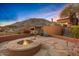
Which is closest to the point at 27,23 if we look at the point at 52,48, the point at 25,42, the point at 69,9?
the point at 25,42

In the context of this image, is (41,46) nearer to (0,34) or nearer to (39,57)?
(39,57)

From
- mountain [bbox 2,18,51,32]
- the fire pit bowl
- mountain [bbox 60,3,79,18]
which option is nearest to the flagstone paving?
the fire pit bowl

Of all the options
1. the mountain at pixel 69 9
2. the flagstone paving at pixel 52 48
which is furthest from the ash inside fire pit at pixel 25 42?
the mountain at pixel 69 9

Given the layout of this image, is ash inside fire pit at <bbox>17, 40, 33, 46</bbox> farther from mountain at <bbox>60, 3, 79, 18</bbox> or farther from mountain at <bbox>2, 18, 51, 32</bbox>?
mountain at <bbox>60, 3, 79, 18</bbox>

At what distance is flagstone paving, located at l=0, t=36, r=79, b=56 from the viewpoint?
5.86 ft

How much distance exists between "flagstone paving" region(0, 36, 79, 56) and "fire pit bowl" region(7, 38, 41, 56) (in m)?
0.05

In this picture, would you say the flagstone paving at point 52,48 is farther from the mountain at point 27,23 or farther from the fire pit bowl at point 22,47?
the mountain at point 27,23

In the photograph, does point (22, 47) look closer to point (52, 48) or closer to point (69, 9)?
point (52, 48)

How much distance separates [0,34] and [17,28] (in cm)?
21

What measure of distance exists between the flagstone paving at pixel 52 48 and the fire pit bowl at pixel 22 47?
50 millimetres

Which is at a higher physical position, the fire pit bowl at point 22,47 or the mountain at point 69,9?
the mountain at point 69,9

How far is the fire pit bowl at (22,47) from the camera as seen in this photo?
68.7 inches

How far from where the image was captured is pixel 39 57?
181 cm

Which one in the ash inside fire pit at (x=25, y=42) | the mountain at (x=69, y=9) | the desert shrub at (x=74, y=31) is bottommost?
the ash inside fire pit at (x=25, y=42)
